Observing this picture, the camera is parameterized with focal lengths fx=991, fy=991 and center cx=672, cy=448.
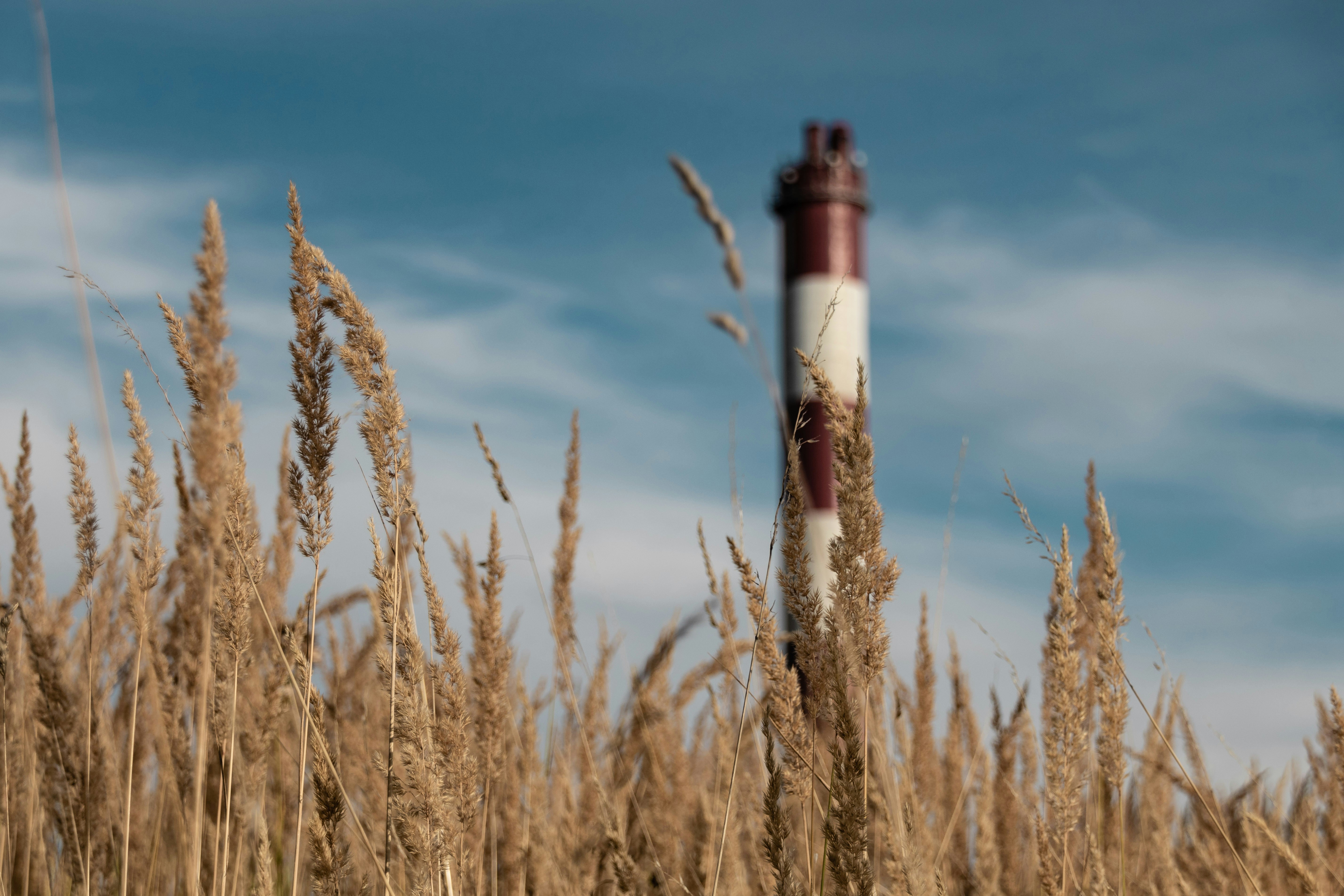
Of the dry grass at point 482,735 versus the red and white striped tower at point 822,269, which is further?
the red and white striped tower at point 822,269

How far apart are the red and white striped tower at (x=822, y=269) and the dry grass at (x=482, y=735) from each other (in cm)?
1373

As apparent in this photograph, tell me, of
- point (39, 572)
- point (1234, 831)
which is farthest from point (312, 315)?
point (1234, 831)

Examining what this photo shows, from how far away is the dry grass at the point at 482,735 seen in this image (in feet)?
3.84

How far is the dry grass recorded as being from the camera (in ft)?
3.84

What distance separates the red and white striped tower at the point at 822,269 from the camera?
1864cm

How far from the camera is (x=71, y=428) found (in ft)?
5.98

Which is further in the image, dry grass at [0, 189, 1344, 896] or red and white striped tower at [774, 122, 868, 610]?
red and white striped tower at [774, 122, 868, 610]

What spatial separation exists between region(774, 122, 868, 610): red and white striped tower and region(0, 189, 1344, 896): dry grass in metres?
13.7

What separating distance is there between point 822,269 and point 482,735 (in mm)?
20312

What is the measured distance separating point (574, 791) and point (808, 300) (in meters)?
18.7

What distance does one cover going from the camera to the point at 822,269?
21328 mm

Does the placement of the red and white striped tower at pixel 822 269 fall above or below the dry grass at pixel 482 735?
above

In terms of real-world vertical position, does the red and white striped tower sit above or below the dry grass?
above

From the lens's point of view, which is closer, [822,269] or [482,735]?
[482,735]
